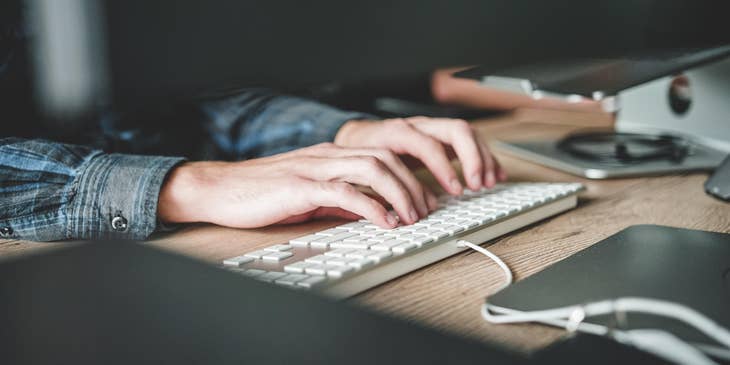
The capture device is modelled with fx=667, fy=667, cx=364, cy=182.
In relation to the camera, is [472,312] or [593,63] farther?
[593,63]

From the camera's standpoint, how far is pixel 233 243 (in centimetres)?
63

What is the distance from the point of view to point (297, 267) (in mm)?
493

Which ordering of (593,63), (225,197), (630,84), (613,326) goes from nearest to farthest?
(613,326), (225,197), (630,84), (593,63)

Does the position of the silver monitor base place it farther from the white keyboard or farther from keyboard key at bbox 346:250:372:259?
keyboard key at bbox 346:250:372:259

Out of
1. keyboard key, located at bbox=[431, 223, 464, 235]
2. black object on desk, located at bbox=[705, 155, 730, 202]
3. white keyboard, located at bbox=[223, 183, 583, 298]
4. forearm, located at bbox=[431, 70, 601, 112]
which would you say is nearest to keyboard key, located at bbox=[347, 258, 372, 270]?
white keyboard, located at bbox=[223, 183, 583, 298]

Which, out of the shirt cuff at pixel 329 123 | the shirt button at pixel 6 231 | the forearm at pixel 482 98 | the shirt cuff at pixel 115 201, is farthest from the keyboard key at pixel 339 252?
the forearm at pixel 482 98

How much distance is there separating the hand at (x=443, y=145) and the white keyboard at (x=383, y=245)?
0.03m

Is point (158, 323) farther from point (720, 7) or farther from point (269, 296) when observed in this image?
point (720, 7)

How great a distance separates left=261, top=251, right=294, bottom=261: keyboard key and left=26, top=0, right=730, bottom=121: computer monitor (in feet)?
0.57

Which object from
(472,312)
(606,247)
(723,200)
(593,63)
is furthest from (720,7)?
(472,312)

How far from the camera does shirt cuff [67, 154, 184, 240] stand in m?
0.65

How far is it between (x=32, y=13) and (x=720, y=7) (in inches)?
36.2

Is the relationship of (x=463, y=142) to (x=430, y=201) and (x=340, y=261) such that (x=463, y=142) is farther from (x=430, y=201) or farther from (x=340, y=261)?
(x=340, y=261)

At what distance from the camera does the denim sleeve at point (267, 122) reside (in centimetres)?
100
